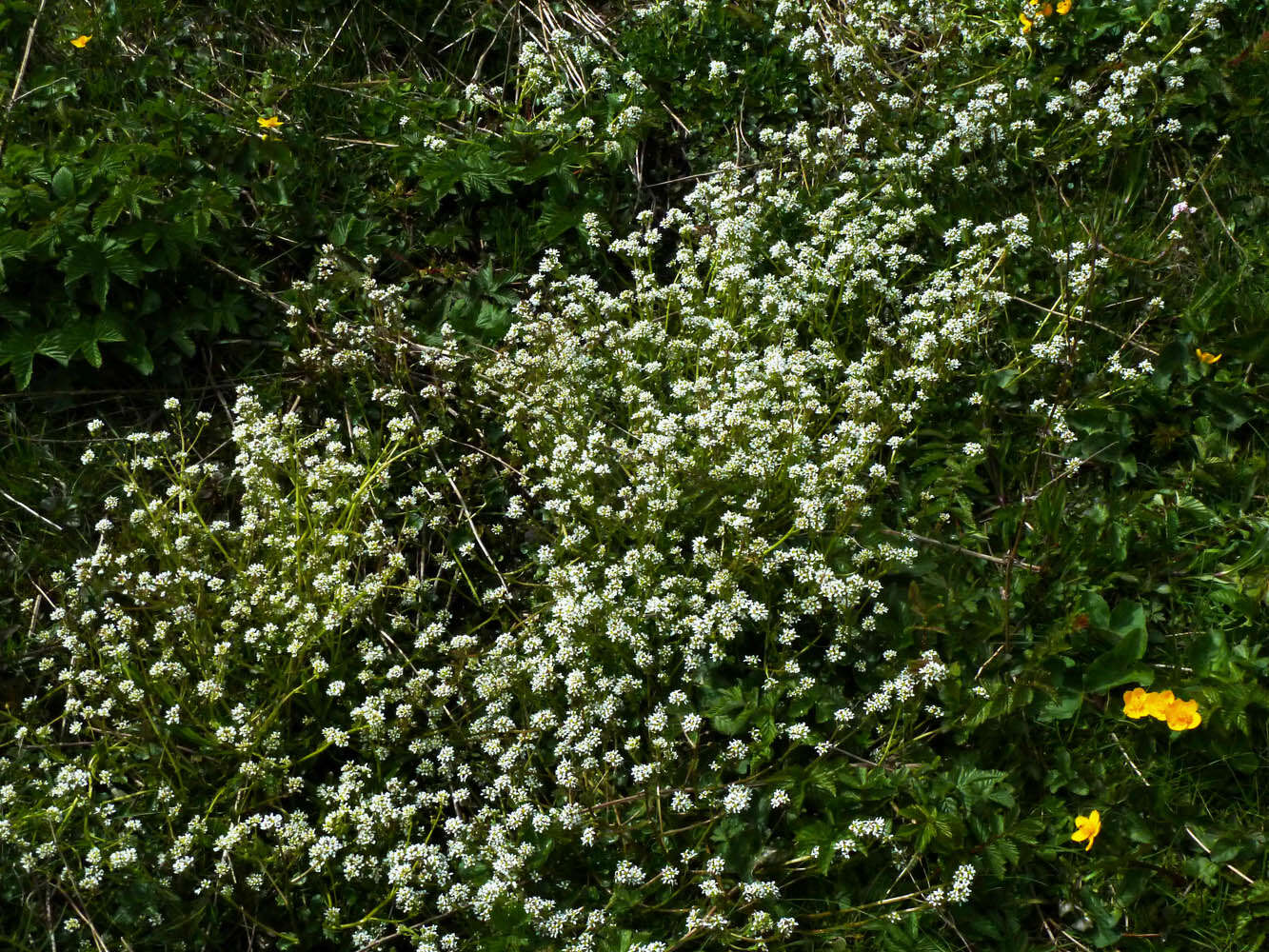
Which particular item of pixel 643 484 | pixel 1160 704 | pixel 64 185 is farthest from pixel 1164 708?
pixel 64 185

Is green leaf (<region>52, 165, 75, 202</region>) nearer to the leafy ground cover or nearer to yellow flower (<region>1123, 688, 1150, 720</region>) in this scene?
the leafy ground cover

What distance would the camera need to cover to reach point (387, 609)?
132 inches

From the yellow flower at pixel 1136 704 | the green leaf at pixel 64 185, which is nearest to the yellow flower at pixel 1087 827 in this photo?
the yellow flower at pixel 1136 704

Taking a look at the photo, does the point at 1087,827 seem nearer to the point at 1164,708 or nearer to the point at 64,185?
the point at 1164,708

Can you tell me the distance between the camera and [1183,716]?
110 inches

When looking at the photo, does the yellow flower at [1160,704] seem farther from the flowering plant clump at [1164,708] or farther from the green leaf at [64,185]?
the green leaf at [64,185]

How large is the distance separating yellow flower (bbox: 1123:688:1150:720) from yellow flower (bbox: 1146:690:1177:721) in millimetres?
11

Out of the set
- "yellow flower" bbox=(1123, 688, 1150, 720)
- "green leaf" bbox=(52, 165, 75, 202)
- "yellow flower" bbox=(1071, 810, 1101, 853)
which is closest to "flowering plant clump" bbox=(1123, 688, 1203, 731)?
"yellow flower" bbox=(1123, 688, 1150, 720)

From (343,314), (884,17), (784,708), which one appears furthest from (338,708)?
(884,17)

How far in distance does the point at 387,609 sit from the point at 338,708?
330mm

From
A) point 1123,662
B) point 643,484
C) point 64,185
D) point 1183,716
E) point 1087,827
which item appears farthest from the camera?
point 64,185

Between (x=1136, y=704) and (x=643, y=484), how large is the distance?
1.40 meters

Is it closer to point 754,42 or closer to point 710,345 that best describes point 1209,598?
point 710,345

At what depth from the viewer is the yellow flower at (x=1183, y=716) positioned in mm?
2783
